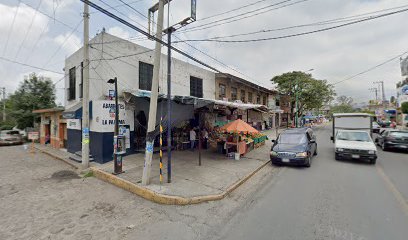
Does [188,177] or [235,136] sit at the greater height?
[235,136]

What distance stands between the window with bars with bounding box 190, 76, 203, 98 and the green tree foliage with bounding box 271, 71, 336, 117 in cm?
2090

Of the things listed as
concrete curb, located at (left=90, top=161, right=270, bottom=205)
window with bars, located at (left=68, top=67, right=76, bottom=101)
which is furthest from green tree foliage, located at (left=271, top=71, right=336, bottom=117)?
window with bars, located at (left=68, top=67, right=76, bottom=101)

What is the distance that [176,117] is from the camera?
9953mm

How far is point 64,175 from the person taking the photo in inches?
320

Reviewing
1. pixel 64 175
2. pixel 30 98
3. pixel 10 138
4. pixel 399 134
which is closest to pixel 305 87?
pixel 399 134

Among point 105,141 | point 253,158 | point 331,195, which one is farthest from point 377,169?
point 105,141

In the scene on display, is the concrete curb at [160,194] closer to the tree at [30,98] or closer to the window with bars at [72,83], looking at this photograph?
the window with bars at [72,83]

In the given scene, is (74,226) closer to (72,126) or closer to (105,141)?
(105,141)

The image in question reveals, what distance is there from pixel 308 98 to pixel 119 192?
111ft

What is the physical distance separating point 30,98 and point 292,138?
80.4 ft

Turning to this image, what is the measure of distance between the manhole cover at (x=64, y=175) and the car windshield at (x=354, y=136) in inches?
529

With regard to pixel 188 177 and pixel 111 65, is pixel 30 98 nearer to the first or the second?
pixel 111 65

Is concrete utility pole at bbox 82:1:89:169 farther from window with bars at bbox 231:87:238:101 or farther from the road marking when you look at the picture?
window with bars at bbox 231:87:238:101

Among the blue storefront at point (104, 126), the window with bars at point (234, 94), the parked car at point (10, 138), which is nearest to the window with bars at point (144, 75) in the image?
the blue storefront at point (104, 126)
